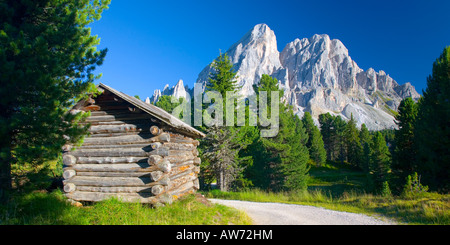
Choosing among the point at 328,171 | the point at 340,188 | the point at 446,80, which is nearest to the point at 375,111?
the point at 328,171

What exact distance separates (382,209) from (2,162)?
520 inches

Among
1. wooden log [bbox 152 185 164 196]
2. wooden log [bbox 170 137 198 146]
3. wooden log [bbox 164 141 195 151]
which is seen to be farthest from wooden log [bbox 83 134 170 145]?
wooden log [bbox 152 185 164 196]

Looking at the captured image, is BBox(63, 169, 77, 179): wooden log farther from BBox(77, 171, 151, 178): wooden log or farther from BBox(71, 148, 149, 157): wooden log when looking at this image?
BBox(71, 148, 149, 157): wooden log

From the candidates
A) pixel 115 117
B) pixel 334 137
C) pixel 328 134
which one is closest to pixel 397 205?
pixel 115 117

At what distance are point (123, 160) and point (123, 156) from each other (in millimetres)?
152

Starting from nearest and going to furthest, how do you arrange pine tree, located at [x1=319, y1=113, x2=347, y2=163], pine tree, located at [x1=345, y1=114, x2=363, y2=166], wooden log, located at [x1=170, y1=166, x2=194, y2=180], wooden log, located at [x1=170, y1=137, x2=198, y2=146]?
1. wooden log, located at [x1=170, y1=166, x2=194, y2=180]
2. wooden log, located at [x1=170, y1=137, x2=198, y2=146]
3. pine tree, located at [x1=345, y1=114, x2=363, y2=166]
4. pine tree, located at [x1=319, y1=113, x2=347, y2=163]

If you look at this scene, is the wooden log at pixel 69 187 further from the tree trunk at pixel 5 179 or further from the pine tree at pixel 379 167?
the pine tree at pixel 379 167

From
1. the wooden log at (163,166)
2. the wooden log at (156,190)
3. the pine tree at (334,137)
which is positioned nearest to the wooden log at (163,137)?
the wooden log at (163,166)

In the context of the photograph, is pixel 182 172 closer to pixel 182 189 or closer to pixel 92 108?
pixel 182 189

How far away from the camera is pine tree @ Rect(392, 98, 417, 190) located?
19.8 meters

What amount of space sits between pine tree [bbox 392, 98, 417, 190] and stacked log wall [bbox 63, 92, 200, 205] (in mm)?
21923

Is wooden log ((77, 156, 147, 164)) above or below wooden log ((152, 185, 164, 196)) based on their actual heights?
above

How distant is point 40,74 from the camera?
538 centimetres

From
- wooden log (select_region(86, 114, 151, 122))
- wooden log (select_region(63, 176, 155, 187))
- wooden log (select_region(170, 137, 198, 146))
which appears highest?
wooden log (select_region(86, 114, 151, 122))
